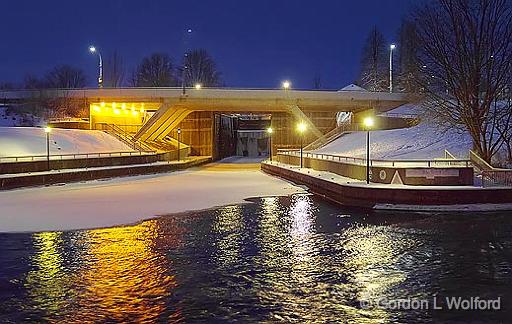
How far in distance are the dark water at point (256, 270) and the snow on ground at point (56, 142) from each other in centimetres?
2671

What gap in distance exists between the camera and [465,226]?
19.8 metres

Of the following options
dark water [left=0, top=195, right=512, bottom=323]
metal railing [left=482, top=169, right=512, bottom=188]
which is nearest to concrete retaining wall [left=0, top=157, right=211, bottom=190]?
dark water [left=0, top=195, right=512, bottom=323]

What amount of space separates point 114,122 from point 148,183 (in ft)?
105

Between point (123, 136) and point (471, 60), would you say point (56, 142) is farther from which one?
point (471, 60)

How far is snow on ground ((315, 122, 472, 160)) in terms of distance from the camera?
133 feet

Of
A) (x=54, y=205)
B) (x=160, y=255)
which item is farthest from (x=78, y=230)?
(x=54, y=205)

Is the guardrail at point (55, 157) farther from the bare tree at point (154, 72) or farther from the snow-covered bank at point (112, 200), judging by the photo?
the bare tree at point (154, 72)

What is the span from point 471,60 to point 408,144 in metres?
10.9

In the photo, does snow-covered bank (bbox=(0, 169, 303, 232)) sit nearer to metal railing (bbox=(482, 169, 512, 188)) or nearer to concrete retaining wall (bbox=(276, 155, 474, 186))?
concrete retaining wall (bbox=(276, 155, 474, 186))

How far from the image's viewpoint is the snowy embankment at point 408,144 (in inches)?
1596

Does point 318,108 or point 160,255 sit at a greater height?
point 318,108

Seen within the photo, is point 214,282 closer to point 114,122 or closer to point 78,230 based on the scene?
point 78,230

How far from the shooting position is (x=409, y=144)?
44938 millimetres

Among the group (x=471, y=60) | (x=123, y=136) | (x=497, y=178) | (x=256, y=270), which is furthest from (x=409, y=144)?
(x=256, y=270)
